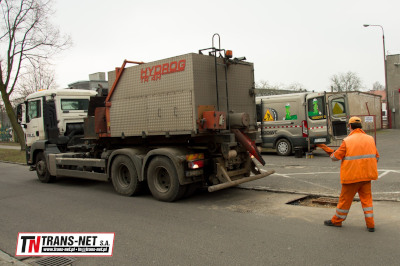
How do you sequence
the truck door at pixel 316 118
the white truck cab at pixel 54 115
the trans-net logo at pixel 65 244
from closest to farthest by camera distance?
the trans-net logo at pixel 65 244, the white truck cab at pixel 54 115, the truck door at pixel 316 118

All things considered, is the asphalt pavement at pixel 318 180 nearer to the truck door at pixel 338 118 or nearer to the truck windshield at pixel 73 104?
the truck door at pixel 338 118

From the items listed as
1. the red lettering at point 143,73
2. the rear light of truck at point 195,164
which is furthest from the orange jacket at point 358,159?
the red lettering at point 143,73

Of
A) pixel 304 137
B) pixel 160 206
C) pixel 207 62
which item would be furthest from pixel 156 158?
pixel 304 137

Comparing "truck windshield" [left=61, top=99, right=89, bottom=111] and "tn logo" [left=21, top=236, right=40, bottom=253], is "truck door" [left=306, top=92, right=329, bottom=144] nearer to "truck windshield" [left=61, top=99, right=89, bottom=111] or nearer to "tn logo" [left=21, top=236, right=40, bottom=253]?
"truck windshield" [left=61, top=99, right=89, bottom=111]

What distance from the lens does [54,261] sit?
15.0 ft

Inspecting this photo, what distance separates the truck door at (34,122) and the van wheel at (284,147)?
9348 millimetres

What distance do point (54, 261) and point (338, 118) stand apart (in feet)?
43.6

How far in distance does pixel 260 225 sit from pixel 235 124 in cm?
255

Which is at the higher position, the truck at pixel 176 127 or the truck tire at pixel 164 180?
the truck at pixel 176 127

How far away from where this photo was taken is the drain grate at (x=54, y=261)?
446 centimetres

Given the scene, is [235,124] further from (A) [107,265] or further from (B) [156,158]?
(A) [107,265]

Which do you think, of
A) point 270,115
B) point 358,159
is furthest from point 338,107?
point 358,159

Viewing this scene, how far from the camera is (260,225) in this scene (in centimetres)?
546

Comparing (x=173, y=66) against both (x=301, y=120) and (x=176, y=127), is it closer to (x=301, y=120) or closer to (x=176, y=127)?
(x=176, y=127)
